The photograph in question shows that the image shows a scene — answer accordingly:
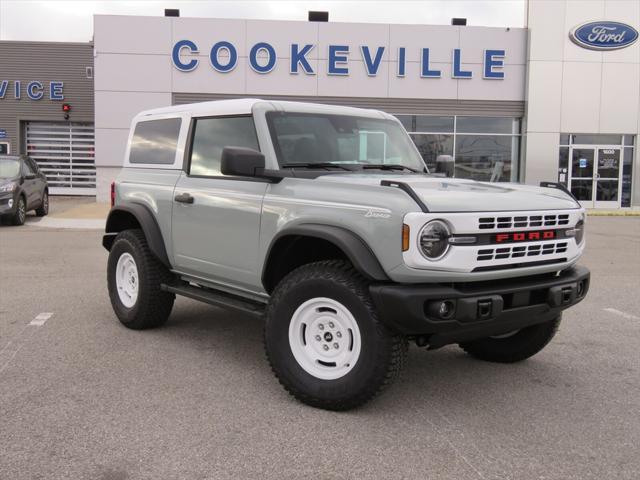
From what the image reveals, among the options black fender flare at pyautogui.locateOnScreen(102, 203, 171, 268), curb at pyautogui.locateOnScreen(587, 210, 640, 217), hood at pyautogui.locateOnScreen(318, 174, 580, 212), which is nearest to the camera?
hood at pyautogui.locateOnScreen(318, 174, 580, 212)

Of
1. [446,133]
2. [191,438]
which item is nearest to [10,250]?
[191,438]

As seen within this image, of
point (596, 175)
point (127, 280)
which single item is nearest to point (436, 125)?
point (596, 175)

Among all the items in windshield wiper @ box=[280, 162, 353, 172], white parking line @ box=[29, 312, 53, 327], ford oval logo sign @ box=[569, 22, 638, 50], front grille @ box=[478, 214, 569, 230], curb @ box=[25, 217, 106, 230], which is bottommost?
white parking line @ box=[29, 312, 53, 327]

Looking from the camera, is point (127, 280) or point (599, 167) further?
point (599, 167)

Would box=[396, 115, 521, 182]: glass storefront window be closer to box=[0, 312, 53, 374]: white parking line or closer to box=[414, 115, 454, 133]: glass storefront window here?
box=[414, 115, 454, 133]: glass storefront window

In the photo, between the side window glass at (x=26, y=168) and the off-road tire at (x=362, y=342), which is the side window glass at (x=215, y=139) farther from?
the side window glass at (x=26, y=168)

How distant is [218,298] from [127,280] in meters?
1.44

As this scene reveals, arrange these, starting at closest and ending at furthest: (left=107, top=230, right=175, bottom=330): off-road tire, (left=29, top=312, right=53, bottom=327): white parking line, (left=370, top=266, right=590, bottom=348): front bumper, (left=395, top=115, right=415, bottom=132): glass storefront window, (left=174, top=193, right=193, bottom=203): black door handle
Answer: (left=370, top=266, right=590, bottom=348): front bumper, (left=174, top=193, right=193, bottom=203): black door handle, (left=107, top=230, right=175, bottom=330): off-road tire, (left=29, top=312, right=53, bottom=327): white parking line, (left=395, top=115, right=415, bottom=132): glass storefront window

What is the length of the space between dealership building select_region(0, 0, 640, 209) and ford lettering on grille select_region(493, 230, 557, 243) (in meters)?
17.7

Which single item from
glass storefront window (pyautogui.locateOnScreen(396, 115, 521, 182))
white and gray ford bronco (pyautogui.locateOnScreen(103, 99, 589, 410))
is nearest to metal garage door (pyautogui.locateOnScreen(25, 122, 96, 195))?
glass storefront window (pyautogui.locateOnScreen(396, 115, 521, 182))

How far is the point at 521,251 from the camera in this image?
375cm

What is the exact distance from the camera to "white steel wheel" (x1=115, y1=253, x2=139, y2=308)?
570cm

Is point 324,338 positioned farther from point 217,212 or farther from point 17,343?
point 17,343

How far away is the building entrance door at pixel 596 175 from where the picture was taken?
870 inches
